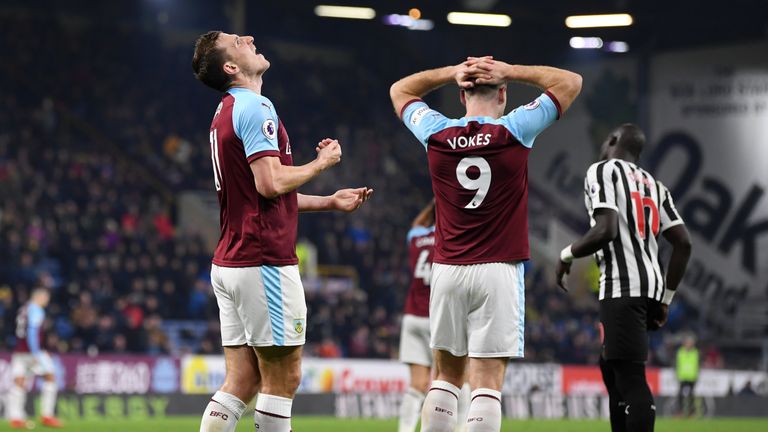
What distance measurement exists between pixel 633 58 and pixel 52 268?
766 inches

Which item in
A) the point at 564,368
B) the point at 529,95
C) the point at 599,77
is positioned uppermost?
the point at 599,77

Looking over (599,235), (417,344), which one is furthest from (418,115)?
(417,344)

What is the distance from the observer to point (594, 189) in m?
7.13

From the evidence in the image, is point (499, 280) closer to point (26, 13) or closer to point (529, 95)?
point (529, 95)

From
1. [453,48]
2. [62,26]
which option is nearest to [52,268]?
[62,26]

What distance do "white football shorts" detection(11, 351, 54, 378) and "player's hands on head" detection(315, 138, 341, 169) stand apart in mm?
11731

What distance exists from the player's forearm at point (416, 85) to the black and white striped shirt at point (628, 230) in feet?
4.46

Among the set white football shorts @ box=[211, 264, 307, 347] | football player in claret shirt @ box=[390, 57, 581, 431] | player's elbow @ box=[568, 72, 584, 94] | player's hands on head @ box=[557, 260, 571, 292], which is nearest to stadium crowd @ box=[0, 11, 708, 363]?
player's hands on head @ box=[557, 260, 571, 292]

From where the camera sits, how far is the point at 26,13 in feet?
106

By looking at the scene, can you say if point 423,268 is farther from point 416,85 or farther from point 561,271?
point 416,85

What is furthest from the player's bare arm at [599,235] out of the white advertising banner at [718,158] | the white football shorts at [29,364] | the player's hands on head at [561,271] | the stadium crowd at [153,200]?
the white advertising banner at [718,158]

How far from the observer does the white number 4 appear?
10742 mm

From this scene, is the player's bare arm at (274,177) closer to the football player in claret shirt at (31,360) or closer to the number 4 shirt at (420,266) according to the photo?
the number 4 shirt at (420,266)

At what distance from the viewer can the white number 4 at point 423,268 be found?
10.7 metres
